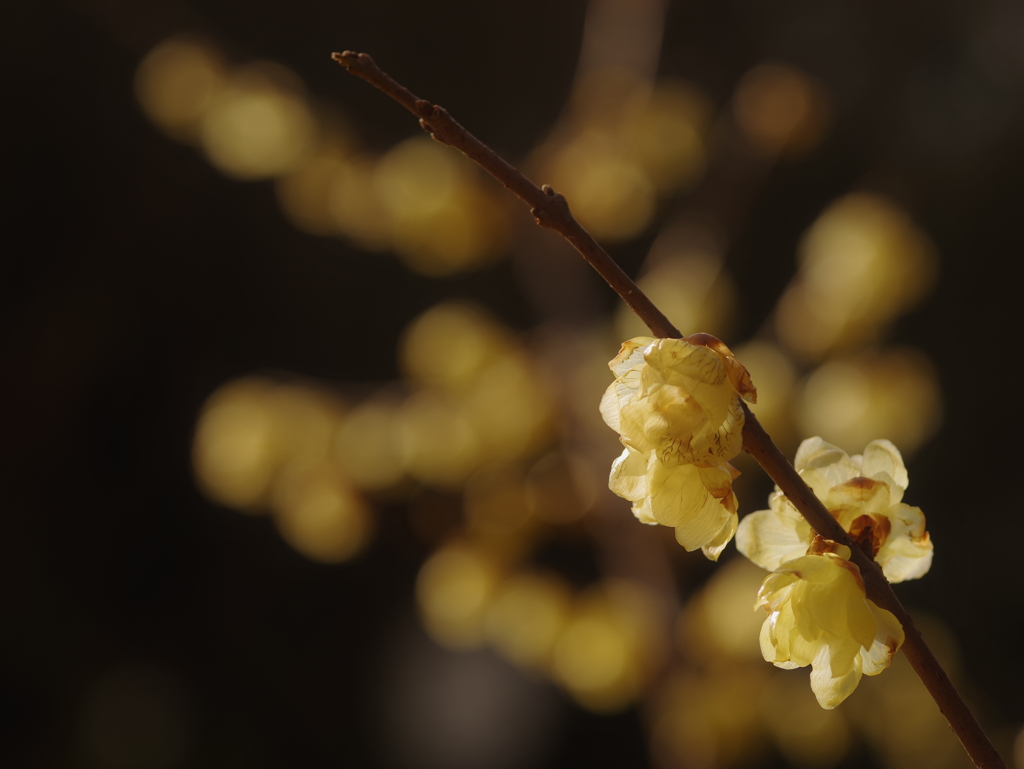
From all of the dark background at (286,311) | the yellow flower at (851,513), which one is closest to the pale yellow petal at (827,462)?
the yellow flower at (851,513)

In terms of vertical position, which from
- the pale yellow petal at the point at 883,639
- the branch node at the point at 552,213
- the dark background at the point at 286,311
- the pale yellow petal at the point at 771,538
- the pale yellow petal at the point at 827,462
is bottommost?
the dark background at the point at 286,311

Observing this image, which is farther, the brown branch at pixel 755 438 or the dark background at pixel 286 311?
the dark background at pixel 286 311

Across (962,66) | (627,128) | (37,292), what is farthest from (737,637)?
(962,66)

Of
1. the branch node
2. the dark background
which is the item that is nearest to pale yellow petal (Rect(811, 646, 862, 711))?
the branch node

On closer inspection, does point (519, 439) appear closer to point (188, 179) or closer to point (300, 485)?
point (300, 485)

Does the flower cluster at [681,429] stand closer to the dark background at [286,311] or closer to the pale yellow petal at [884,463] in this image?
the pale yellow petal at [884,463]

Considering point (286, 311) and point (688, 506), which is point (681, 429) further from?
point (286, 311)

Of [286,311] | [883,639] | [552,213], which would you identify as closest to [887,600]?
[883,639]
